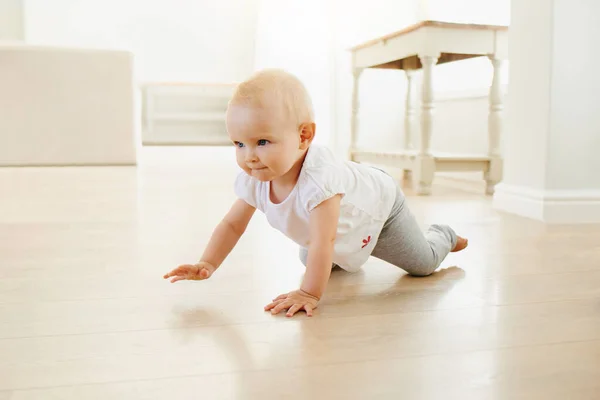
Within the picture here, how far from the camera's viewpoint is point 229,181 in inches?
119

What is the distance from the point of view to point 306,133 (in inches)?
36.4

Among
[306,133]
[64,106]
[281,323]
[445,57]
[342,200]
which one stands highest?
[445,57]

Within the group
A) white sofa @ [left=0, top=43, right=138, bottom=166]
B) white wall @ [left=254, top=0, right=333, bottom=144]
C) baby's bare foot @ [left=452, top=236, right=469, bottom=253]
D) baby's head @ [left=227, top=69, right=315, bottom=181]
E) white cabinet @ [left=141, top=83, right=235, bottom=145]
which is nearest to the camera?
baby's head @ [left=227, top=69, right=315, bottom=181]

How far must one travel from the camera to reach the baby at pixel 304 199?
2.89 feet

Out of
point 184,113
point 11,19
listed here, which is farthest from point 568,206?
point 11,19

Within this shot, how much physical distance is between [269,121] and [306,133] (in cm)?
7

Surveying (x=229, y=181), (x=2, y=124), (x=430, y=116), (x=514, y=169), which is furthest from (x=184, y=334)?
(x=2, y=124)

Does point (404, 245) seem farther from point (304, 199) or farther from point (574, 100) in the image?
point (574, 100)

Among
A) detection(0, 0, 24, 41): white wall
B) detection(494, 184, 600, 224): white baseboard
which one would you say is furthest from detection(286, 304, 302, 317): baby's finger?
detection(0, 0, 24, 41): white wall

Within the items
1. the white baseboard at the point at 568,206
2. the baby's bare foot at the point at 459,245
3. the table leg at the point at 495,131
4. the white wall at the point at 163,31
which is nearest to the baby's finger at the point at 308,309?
the baby's bare foot at the point at 459,245

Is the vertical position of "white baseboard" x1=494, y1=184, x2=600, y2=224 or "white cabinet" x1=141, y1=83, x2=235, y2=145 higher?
"white cabinet" x1=141, y1=83, x2=235, y2=145

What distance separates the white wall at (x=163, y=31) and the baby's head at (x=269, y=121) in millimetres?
5386

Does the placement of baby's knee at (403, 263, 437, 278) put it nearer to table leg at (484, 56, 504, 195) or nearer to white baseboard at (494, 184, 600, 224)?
white baseboard at (494, 184, 600, 224)

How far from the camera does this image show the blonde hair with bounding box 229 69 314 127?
0.87m
